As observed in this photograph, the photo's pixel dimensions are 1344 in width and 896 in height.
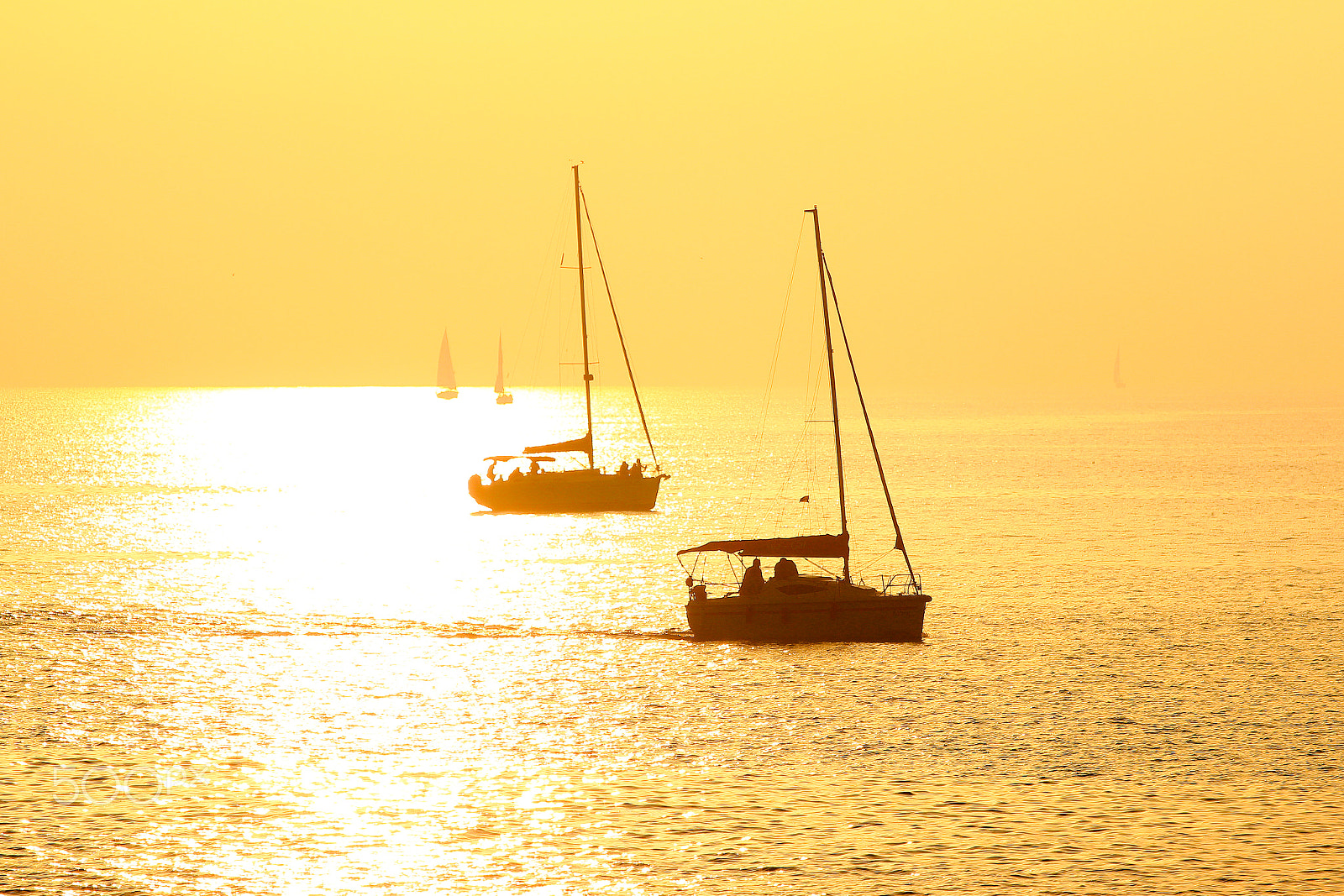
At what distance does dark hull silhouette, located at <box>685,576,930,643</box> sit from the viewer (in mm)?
43812

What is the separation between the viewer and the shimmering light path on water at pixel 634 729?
26016mm

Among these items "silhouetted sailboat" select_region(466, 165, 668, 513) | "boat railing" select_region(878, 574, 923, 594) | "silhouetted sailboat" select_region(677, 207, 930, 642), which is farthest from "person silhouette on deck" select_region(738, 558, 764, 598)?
"silhouetted sailboat" select_region(466, 165, 668, 513)

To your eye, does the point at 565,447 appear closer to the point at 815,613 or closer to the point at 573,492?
the point at 573,492

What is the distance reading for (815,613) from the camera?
144 feet

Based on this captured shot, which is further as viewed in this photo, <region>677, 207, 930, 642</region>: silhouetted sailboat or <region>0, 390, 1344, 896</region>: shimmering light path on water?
<region>677, 207, 930, 642</region>: silhouetted sailboat

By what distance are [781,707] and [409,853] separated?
1420 centimetres

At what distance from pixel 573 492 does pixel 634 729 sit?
55898mm

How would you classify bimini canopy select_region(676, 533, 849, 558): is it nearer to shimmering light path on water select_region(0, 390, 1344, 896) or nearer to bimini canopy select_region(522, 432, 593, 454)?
shimmering light path on water select_region(0, 390, 1344, 896)

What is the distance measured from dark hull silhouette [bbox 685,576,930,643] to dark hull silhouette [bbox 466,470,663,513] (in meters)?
45.0

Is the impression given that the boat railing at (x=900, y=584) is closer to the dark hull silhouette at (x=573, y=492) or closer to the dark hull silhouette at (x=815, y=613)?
the dark hull silhouette at (x=815, y=613)

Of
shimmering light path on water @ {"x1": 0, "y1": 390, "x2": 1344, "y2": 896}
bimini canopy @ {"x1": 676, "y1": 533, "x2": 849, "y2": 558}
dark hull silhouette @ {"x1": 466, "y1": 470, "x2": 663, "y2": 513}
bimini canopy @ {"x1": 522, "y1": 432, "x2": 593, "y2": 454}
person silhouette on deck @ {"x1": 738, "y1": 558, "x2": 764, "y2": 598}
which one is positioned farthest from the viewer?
dark hull silhouette @ {"x1": 466, "y1": 470, "x2": 663, "y2": 513}

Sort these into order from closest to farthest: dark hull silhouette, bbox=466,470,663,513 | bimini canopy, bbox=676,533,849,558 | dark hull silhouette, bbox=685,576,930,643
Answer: dark hull silhouette, bbox=685,576,930,643, bimini canopy, bbox=676,533,849,558, dark hull silhouette, bbox=466,470,663,513

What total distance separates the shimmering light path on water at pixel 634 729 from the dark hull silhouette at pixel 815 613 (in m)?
0.90

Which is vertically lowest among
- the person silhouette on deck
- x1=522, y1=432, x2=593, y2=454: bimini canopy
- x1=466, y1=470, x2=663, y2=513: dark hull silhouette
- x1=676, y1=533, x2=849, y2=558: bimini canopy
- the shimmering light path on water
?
the shimmering light path on water
